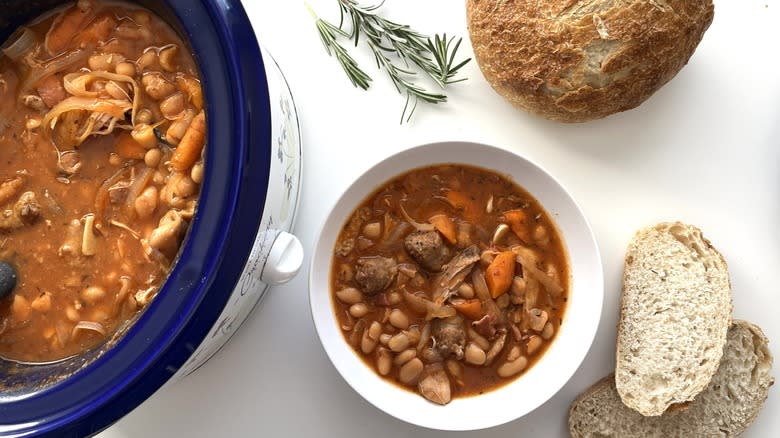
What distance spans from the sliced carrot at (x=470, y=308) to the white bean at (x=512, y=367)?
0.58ft

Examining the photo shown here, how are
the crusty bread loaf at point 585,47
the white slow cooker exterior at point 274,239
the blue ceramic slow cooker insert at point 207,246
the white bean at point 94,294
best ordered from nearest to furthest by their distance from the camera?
the blue ceramic slow cooker insert at point 207,246 < the white slow cooker exterior at point 274,239 < the white bean at point 94,294 < the crusty bread loaf at point 585,47

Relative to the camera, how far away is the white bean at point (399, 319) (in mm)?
2193

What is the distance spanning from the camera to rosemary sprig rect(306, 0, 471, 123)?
7.59ft

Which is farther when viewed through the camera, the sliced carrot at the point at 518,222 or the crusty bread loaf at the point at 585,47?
the sliced carrot at the point at 518,222

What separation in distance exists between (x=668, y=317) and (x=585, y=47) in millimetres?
951

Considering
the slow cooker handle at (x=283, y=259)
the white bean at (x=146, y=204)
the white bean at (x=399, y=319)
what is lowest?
the white bean at (x=399, y=319)

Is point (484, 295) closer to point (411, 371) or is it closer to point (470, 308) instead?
point (470, 308)

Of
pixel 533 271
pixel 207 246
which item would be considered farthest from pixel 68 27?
pixel 533 271

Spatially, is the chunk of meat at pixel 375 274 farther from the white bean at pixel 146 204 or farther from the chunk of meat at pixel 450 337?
the white bean at pixel 146 204

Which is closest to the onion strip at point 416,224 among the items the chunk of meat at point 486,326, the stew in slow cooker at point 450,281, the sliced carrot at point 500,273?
the stew in slow cooker at point 450,281

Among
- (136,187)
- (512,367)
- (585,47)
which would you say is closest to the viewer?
(136,187)

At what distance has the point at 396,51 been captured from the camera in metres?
2.38

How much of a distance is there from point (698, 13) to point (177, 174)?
5.36 feet

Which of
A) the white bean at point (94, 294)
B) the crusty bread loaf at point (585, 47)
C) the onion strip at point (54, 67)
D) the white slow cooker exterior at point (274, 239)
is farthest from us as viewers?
the crusty bread loaf at point (585, 47)
